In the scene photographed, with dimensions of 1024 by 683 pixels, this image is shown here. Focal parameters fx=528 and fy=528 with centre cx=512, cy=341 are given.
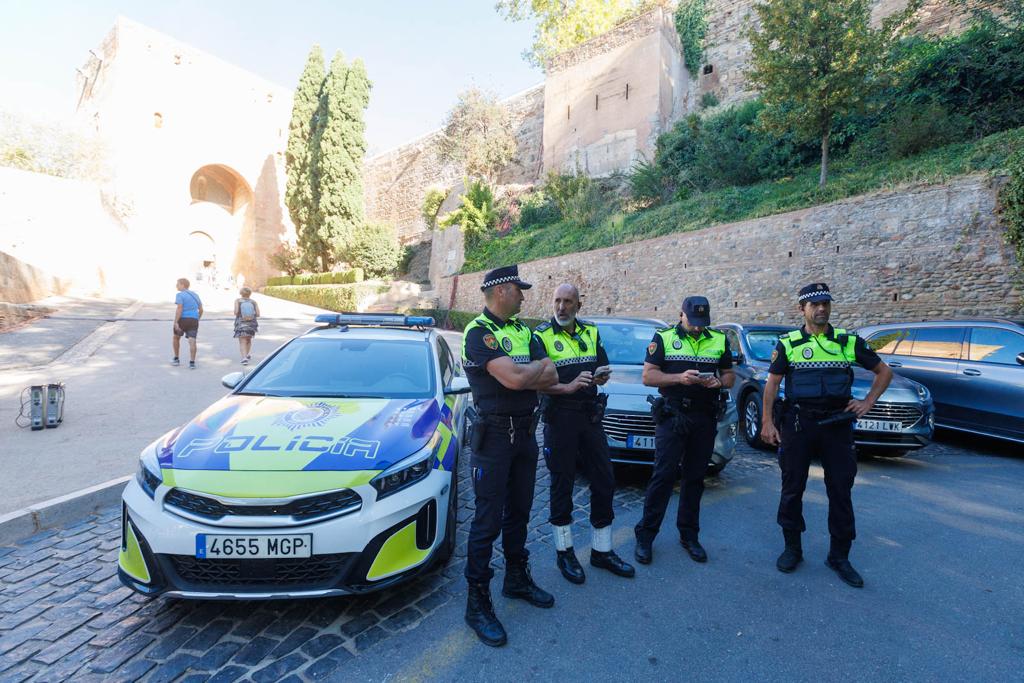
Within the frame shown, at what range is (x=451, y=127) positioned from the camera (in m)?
32.3

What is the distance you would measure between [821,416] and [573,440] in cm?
158

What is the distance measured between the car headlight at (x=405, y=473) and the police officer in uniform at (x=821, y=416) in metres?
2.27

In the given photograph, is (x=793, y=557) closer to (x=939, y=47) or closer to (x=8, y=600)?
(x=8, y=600)

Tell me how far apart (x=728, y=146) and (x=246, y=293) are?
15.5 m

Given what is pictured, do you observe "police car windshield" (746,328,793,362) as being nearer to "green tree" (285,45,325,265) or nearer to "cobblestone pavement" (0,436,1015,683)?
"cobblestone pavement" (0,436,1015,683)

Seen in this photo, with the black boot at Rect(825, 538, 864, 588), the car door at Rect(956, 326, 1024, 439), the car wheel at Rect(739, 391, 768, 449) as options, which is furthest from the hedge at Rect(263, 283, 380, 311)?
the black boot at Rect(825, 538, 864, 588)

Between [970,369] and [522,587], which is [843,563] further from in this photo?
[970,369]

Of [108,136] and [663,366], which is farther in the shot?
[108,136]

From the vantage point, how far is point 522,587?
9.85ft

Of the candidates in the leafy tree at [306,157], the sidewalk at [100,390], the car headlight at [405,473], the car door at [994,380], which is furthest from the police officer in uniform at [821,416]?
the leafy tree at [306,157]

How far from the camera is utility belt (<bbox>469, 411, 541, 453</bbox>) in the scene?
9.13 feet

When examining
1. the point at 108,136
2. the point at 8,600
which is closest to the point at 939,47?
the point at 8,600

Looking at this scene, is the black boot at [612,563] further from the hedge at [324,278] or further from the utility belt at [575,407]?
the hedge at [324,278]

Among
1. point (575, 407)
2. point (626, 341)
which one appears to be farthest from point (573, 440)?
point (626, 341)
